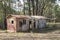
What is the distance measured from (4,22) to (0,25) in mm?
1084

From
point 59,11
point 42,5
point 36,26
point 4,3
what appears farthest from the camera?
point 59,11

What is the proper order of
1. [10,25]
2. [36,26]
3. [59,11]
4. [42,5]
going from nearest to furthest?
[10,25], [36,26], [42,5], [59,11]

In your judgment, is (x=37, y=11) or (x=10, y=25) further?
(x=37, y=11)

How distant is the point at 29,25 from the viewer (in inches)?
1369

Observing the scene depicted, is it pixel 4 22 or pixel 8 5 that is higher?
pixel 8 5

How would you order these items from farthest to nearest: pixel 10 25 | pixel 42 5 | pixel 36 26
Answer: pixel 42 5, pixel 36 26, pixel 10 25

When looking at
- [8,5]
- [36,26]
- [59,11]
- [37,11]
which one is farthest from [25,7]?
[59,11]

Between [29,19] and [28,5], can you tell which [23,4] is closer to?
[28,5]

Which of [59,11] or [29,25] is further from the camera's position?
[59,11]

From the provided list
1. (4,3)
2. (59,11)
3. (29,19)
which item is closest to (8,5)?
(4,3)

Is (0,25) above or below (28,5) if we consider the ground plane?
below

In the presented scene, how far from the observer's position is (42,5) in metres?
46.5

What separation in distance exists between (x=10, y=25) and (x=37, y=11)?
13.8 meters

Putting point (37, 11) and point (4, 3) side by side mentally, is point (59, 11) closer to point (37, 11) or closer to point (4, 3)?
point (37, 11)
